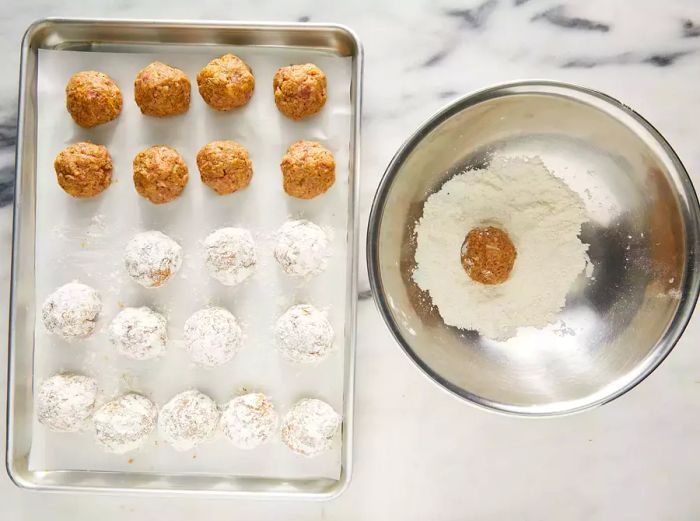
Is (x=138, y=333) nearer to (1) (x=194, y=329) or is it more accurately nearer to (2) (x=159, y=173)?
(1) (x=194, y=329)

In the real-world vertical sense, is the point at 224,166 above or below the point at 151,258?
above

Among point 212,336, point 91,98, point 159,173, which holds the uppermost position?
point 91,98

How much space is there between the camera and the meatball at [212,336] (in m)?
1.75

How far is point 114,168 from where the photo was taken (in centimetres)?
185

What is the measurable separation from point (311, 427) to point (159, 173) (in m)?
0.80

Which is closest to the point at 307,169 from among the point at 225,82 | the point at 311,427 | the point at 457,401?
the point at 225,82

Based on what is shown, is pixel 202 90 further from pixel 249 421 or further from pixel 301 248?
pixel 249 421

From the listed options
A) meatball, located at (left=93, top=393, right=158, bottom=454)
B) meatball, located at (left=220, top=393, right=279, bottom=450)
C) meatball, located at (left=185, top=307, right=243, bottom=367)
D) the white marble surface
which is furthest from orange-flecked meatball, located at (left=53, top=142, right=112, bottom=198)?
meatball, located at (left=220, top=393, right=279, bottom=450)

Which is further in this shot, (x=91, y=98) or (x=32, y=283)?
(x=32, y=283)

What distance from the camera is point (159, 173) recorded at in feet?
5.75

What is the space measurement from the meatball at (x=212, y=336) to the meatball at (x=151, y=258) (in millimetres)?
149

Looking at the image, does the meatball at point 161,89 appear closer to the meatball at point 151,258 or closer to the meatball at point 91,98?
the meatball at point 91,98

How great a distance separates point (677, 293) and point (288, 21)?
132 centimetres

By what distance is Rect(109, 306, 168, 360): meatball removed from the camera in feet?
5.82
